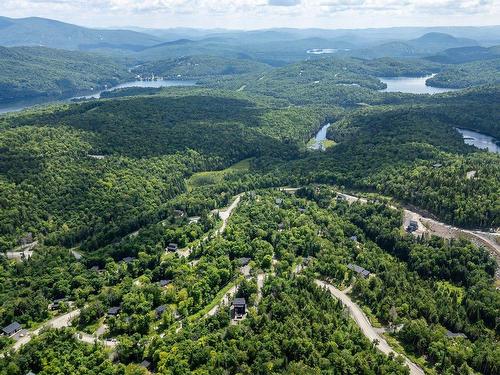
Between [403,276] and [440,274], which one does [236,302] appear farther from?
[440,274]

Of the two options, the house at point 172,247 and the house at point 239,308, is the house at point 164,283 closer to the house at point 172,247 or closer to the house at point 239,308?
the house at point 172,247

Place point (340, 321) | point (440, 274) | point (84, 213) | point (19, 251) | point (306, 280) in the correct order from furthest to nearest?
1. point (84, 213)
2. point (19, 251)
3. point (440, 274)
4. point (306, 280)
5. point (340, 321)

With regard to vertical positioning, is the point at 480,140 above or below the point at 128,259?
above

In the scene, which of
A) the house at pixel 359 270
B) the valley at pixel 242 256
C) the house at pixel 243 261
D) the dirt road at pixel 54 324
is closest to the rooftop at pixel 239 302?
the valley at pixel 242 256

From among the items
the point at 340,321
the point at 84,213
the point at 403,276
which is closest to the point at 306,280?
the point at 340,321

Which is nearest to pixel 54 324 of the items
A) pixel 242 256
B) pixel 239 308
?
pixel 239 308

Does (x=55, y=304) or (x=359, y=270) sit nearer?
(x=55, y=304)

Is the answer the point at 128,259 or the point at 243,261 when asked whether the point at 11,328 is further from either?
the point at 243,261
